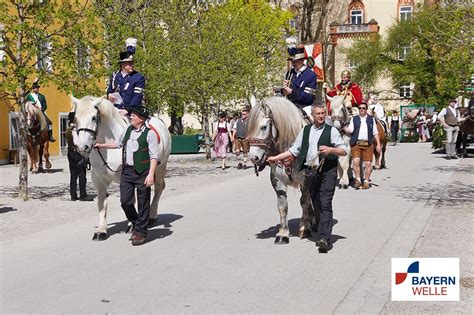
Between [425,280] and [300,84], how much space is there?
466cm

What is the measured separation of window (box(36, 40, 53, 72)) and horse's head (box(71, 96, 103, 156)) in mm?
5977

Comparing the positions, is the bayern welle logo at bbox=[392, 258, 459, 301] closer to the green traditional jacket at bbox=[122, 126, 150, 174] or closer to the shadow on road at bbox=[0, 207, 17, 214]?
the green traditional jacket at bbox=[122, 126, 150, 174]

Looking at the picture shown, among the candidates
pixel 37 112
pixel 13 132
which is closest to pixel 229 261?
pixel 37 112

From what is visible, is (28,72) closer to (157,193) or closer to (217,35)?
(157,193)

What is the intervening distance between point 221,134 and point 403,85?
148 feet

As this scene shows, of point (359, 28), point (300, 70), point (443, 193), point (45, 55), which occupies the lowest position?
point (443, 193)

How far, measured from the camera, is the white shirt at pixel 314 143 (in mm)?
9375

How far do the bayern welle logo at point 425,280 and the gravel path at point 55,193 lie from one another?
6366 millimetres

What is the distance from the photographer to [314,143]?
9.48 metres

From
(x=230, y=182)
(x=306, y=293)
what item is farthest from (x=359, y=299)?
(x=230, y=182)

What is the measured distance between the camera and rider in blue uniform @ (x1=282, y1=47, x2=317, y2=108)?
10.9 metres

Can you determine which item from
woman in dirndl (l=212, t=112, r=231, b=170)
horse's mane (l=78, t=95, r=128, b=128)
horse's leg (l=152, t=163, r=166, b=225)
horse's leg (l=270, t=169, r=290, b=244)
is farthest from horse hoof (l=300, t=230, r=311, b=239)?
woman in dirndl (l=212, t=112, r=231, b=170)

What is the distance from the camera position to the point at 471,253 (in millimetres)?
8914

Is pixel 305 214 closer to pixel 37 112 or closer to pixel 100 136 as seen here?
pixel 100 136
